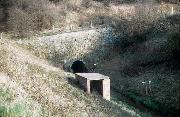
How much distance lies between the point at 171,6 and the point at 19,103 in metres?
35.3

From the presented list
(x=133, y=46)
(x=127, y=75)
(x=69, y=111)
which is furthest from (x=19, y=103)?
(x=133, y=46)

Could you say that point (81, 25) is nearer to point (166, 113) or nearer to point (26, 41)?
point (26, 41)

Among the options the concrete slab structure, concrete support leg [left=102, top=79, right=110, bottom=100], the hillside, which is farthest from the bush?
concrete support leg [left=102, top=79, right=110, bottom=100]

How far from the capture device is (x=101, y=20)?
177 ft

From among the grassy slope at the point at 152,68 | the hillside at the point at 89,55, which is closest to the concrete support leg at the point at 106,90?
the hillside at the point at 89,55

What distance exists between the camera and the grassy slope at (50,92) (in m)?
28.5

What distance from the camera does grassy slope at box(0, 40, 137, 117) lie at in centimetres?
2850

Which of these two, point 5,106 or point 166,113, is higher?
point 5,106

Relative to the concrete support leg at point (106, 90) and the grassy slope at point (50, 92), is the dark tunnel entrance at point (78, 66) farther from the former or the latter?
the concrete support leg at point (106, 90)

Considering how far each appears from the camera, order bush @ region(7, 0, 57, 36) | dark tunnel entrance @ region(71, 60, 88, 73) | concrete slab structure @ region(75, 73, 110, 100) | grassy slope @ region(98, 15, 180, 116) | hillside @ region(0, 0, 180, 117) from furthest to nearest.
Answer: bush @ region(7, 0, 57, 36) → dark tunnel entrance @ region(71, 60, 88, 73) → grassy slope @ region(98, 15, 180, 116) → concrete slab structure @ region(75, 73, 110, 100) → hillside @ region(0, 0, 180, 117)

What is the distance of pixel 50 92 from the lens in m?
30.4

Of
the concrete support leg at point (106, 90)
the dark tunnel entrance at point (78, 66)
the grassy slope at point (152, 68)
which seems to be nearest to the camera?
the concrete support leg at point (106, 90)

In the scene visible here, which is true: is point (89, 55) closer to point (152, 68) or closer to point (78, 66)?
point (78, 66)

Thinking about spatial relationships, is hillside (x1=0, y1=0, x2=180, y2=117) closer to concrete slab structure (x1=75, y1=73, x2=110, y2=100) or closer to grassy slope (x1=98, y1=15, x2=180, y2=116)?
grassy slope (x1=98, y1=15, x2=180, y2=116)
